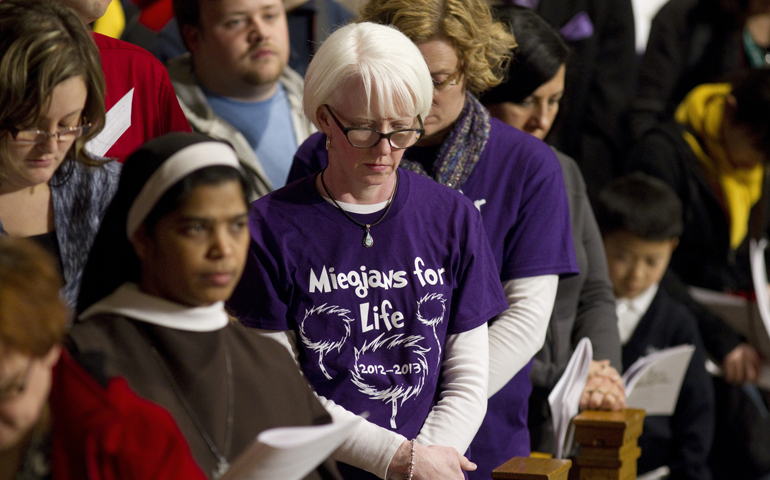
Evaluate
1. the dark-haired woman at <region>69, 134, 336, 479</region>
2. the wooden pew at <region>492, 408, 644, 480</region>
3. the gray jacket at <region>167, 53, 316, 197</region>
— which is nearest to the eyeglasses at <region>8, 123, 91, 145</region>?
the dark-haired woman at <region>69, 134, 336, 479</region>

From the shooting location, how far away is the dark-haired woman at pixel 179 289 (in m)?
1.28

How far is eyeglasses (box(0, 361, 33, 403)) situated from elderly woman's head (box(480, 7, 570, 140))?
1.63 metres

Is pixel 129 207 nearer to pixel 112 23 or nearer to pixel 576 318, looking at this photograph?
pixel 576 318

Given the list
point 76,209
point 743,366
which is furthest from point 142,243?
point 743,366

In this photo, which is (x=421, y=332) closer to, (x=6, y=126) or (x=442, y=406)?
(x=442, y=406)

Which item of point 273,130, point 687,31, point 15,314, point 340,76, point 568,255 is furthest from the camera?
point 687,31

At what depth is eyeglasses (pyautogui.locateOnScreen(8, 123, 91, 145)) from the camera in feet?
4.92

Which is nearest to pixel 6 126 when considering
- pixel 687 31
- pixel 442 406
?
pixel 442 406

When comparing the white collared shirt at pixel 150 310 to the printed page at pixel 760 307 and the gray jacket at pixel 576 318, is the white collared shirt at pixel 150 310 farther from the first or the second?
the printed page at pixel 760 307

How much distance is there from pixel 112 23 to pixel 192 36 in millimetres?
1178

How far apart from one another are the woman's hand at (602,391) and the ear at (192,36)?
4.83 ft

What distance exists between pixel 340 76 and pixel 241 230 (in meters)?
0.48

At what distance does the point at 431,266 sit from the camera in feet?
5.84

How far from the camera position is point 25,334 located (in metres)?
1.09
